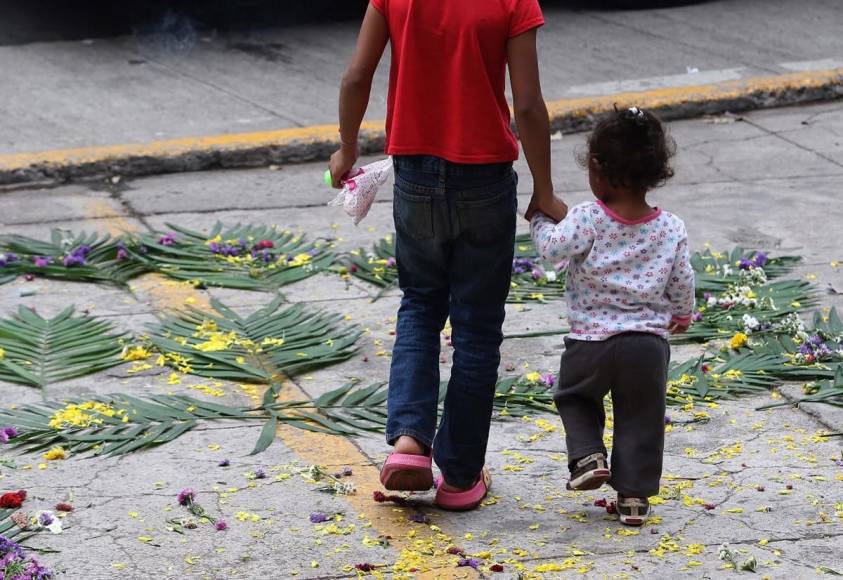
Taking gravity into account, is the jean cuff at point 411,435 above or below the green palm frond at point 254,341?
above

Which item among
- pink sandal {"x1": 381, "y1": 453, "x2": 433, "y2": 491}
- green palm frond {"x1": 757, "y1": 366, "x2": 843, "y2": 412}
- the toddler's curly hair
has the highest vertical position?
the toddler's curly hair

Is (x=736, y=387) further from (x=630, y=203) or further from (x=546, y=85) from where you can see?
(x=546, y=85)

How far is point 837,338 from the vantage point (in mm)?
4859

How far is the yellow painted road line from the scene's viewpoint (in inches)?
134

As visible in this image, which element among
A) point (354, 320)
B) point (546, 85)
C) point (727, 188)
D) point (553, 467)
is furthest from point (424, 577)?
point (546, 85)

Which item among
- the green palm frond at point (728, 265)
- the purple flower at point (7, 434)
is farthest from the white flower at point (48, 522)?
the green palm frond at point (728, 265)

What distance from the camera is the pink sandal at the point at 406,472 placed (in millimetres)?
3555

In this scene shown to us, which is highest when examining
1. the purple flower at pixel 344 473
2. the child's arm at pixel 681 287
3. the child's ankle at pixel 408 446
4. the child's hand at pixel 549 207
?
the child's hand at pixel 549 207

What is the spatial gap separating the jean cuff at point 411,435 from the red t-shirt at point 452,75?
71cm

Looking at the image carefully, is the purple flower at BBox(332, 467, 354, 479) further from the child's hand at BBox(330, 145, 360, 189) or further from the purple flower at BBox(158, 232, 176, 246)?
the purple flower at BBox(158, 232, 176, 246)

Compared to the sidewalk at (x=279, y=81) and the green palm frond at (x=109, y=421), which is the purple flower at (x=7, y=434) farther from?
the sidewalk at (x=279, y=81)

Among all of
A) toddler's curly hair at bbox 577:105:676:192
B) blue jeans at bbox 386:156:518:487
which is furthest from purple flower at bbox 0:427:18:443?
toddler's curly hair at bbox 577:105:676:192

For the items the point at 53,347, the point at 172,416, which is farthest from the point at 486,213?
the point at 53,347

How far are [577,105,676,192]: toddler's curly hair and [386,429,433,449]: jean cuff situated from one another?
81cm
